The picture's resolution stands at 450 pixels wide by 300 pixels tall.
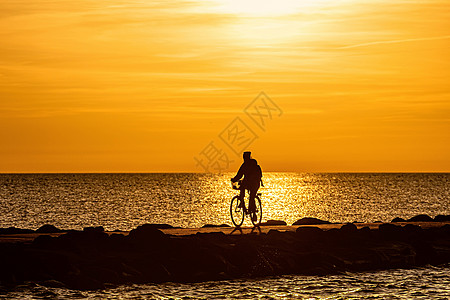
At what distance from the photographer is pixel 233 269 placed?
84.6ft

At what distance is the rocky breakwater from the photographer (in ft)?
77.3

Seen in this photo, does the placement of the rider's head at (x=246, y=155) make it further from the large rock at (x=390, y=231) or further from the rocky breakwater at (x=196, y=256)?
the large rock at (x=390, y=231)

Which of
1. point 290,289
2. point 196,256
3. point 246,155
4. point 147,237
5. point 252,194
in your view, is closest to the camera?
point 290,289

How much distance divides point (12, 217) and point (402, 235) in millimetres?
53859

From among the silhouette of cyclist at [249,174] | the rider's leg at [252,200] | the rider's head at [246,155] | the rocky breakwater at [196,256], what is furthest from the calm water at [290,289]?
the rider's head at [246,155]

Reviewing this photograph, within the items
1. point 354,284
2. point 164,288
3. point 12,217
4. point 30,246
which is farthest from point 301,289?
point 12,217

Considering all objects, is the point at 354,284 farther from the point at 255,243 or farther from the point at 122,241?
the point at 122,241

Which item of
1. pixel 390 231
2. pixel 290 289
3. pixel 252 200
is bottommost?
pixel 290 289

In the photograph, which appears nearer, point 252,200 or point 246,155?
point 246,155

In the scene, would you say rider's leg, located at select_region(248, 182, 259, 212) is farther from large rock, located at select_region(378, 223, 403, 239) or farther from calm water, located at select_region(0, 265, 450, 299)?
large rock, located at select_region(378, 223, 403, 239)

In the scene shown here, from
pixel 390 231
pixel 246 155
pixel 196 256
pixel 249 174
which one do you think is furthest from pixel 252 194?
pixel 390 231

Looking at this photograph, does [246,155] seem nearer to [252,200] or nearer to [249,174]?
[249,174]

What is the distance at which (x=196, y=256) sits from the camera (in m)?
25.5

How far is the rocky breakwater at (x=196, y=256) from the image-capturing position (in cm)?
2356
